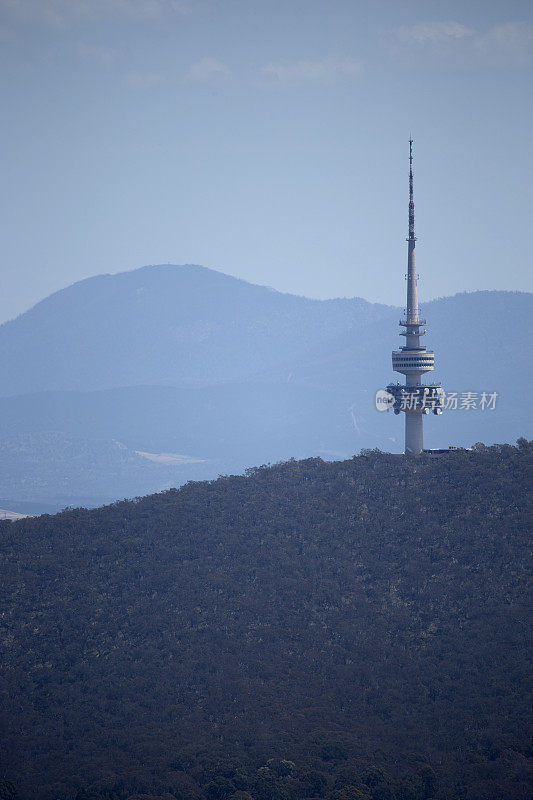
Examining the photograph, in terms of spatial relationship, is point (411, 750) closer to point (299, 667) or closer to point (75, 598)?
point (299, 667)

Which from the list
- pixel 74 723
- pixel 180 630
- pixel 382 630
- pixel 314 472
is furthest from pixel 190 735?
pixel 314 472

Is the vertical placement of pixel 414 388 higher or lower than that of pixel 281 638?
higher

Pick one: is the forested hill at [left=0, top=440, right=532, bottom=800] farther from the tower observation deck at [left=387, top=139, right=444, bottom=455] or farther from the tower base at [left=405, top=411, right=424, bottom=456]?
the tower observation deck at [left=387, top=139, right=444, bottom=455]

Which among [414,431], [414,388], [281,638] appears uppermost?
[414,388]

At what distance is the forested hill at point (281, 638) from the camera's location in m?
58.6

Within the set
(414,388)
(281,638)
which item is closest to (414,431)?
(414,388)

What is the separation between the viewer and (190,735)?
62844 millimetres

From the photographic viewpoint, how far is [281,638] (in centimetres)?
7444

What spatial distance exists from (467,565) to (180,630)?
24.0 metres

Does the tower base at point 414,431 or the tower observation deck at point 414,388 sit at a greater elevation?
the tower observation deck at point 414,388

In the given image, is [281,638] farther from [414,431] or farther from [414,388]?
[414,388]

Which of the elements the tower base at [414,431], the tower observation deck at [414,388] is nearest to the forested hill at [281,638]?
the tower base at [414,431]

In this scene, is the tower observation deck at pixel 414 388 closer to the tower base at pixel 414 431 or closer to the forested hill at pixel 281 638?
the tower base at pixel 414 431

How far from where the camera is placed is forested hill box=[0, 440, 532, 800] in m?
58.6
